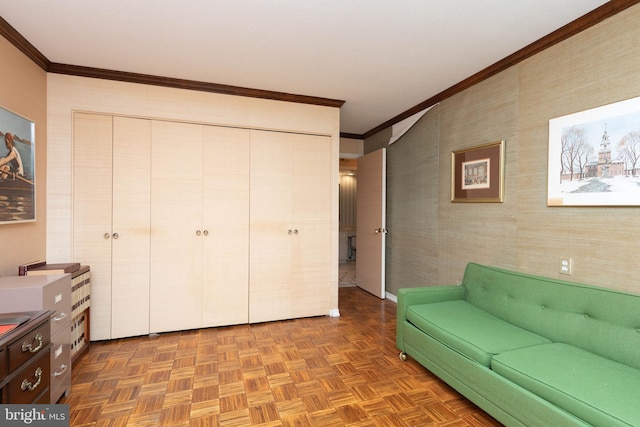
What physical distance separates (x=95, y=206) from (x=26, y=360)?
1.78 m

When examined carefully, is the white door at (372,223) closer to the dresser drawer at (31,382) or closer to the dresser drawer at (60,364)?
the dresser drawer at (60,364)

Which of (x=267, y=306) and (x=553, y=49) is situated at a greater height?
(x=553, y=49)

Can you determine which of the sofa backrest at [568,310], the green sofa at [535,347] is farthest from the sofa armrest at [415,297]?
the sofa backrest at [568,310]

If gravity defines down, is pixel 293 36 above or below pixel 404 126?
above

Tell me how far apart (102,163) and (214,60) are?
4.75 ft

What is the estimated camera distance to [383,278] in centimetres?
437

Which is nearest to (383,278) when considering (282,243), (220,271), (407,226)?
(407,226)

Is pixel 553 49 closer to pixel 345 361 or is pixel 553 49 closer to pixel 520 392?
pixel 520 392

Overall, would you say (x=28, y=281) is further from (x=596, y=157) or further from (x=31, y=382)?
(x=596, y=157)

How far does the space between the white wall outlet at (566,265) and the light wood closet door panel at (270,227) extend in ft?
8.11

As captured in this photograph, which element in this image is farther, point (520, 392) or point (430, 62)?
point (430, 62)

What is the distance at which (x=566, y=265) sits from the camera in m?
2.17

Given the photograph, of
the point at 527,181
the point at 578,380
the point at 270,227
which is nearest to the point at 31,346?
the point at 270,227

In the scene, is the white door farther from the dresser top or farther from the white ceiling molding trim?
the dresser top
